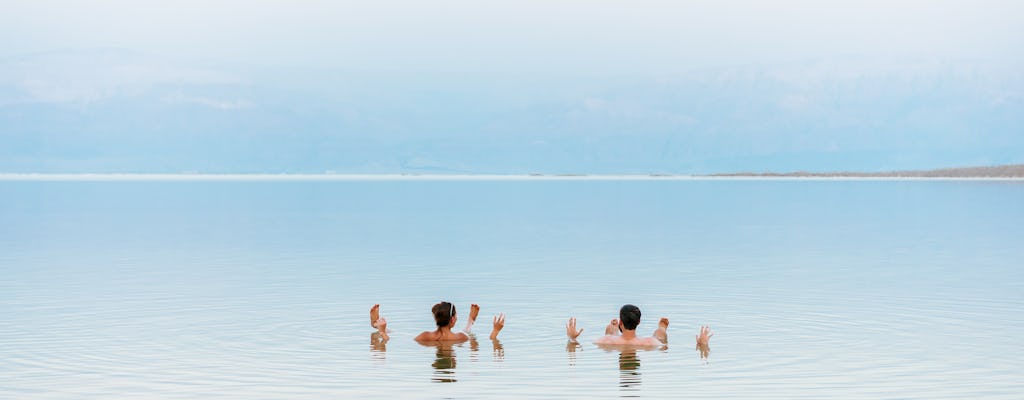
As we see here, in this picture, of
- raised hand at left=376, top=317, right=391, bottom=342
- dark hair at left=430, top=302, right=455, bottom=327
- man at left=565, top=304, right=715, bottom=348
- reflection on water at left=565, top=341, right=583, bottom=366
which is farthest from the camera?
raised hand at left=376, top=317, right=391, bottom=342

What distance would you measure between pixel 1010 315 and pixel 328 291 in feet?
46.7

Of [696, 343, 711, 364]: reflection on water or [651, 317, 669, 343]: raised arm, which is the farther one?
[651, 317, 669, 343]: raised arm

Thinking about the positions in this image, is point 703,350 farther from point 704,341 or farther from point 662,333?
point 662,333

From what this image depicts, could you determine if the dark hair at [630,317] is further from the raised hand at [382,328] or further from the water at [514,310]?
the raised hand at [382,328]

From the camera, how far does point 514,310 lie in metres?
27.7

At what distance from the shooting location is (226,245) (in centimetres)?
4847

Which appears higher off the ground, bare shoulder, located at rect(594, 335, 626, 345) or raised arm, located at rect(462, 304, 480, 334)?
raised arm, located at rect(462, 304, 480, 334)

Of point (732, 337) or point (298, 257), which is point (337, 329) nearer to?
point (732, 337)

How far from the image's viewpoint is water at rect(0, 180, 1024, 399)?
1958 cm

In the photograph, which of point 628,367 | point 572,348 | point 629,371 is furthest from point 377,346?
point 629,371

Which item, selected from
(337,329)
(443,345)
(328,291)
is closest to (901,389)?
(443,345)

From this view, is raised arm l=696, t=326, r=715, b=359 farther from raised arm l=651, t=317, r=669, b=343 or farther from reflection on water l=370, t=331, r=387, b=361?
reflection on water l=370, t=331, r=387, b=361

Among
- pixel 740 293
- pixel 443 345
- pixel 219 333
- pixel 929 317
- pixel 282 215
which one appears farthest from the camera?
pixel 282 215

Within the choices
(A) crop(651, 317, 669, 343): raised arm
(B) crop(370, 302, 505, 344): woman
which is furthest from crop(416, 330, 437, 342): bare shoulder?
(A) crop(651, 317, 669, 343): raised arm
